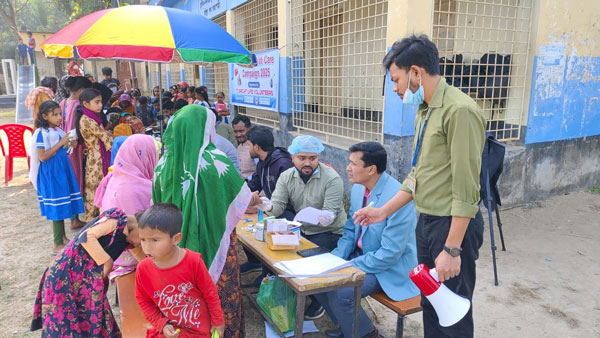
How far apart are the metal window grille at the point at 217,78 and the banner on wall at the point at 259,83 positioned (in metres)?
1.90

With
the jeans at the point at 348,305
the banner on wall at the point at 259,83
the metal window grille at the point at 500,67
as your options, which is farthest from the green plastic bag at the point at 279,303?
the banner on wall at the point at 259,83

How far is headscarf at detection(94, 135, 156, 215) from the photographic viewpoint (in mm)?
2625

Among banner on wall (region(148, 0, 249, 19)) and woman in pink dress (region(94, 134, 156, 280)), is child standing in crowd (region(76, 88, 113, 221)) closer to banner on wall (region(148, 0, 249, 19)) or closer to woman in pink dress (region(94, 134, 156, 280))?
woman in pink dress (region(94, 134, 156, 280))

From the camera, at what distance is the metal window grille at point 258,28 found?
7854 millimetres

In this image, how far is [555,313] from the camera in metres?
3.15

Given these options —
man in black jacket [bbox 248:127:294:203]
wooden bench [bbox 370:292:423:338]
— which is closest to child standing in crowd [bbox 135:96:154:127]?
man in black jacket [bbox 248:127:294:203]

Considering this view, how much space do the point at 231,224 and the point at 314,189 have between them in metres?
1.05

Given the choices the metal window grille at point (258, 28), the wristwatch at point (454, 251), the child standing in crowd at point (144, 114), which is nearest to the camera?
the wristwatch at point (454, 251)

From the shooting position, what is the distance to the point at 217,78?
444 inches

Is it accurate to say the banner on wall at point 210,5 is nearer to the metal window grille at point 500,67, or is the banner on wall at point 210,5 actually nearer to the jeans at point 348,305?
the metal window grille at point 500,67

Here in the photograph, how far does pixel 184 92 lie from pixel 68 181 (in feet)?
19.3

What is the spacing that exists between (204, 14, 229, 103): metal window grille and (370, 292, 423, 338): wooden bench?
355 inches

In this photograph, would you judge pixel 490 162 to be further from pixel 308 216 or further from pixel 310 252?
pixel 310 252

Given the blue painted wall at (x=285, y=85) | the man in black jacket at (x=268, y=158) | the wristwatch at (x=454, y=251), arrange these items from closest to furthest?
1. the wristwatch at (x=454, y=251)
2. the man in black jacket at (x=268, y=158)
3. the blue painted wall at (x=285, y=85)
